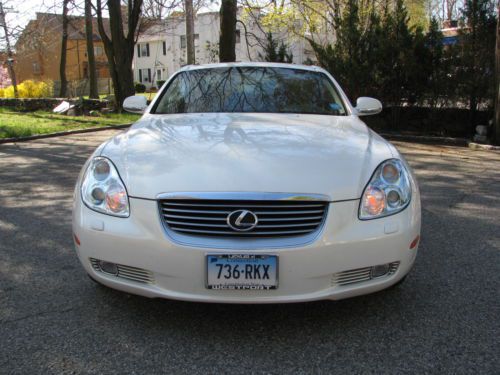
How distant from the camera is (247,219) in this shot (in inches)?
96.7

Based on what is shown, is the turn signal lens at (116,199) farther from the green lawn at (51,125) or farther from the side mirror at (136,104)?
the green lawn at (51,125)

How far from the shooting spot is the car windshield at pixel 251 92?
13.2 ft

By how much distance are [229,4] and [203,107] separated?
9752 mm

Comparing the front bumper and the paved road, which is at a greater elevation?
the front bumper

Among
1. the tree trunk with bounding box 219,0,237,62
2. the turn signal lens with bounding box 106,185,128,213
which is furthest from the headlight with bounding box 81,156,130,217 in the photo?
the tree trunk with bounding box 219,0,237,62

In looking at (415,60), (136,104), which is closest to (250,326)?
(136,104)

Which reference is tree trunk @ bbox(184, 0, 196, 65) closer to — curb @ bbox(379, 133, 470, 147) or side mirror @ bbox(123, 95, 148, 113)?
curb @ bbox(379, 133, 470, 147)

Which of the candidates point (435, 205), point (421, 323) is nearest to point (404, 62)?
point (435, 205)

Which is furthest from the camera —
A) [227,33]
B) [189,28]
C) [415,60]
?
[189,28]

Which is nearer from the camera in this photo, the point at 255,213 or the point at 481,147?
the point at 255,213

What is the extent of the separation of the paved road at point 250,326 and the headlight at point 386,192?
0.65 metres

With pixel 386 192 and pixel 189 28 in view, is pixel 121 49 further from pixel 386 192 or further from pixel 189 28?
pixel 386 192

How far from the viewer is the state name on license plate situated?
7.90ft

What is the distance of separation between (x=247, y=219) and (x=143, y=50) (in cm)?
6209
